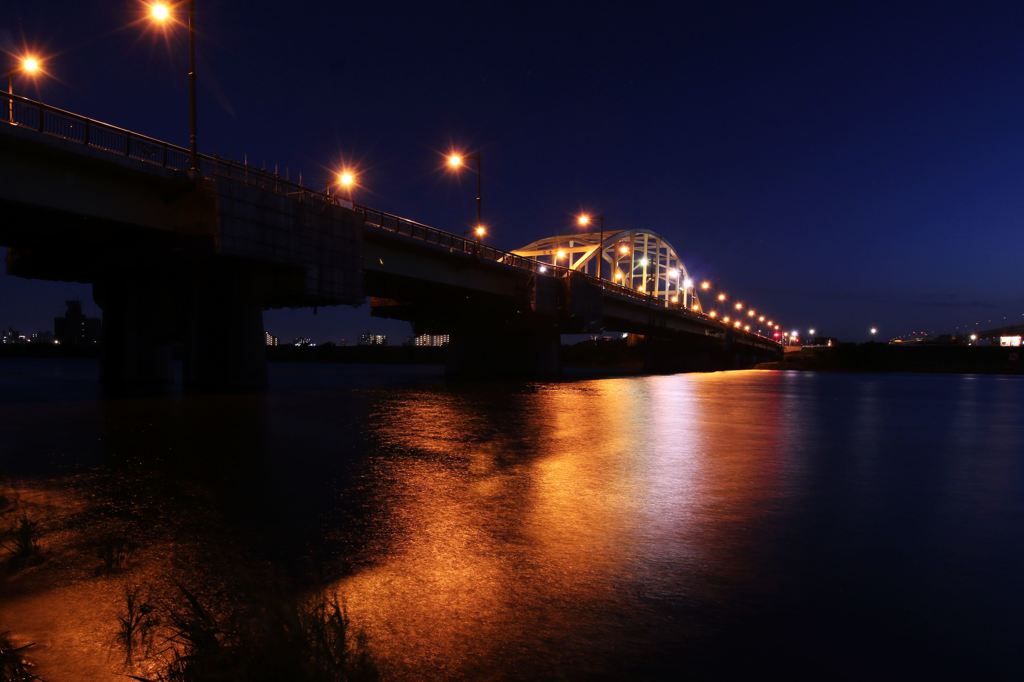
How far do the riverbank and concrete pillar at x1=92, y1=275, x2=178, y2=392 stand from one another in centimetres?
9573

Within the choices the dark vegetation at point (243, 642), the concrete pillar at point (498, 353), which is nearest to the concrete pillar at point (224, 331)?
the concrete pillar at point (498, 353)

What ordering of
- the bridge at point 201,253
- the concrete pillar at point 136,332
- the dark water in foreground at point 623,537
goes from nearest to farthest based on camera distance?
the dark water in foreground at point 623,537 < the bridge at point 201,253 < the concrete pillar at point 136,332

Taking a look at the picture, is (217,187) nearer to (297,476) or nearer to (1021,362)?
(297,476)

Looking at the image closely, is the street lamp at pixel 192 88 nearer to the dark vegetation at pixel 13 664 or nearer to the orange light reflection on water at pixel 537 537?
the orange light reflection on water at pixel 537 537

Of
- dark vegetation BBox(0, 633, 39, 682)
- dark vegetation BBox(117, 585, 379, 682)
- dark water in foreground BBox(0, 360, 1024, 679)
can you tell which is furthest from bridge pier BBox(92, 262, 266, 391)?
dark vegetation BBox(0, 633, 39, 682)

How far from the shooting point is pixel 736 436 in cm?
1662

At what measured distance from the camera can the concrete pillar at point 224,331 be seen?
2908 cm

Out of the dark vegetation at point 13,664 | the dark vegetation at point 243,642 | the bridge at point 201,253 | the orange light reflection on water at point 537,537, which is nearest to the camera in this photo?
the dark vegetation at point 243,642

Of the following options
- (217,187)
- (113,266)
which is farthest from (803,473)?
(113,266)

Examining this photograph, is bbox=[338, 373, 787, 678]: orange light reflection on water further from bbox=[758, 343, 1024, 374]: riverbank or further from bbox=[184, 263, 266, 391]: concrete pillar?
bbox=[758, 343, 1024, 374]: riverbank

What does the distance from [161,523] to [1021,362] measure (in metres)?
122

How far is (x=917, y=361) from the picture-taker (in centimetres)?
10356

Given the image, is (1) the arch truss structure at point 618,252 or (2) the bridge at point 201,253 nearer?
(2) the bridge at point 201,253

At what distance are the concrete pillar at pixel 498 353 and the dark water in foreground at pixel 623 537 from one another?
38.4 m
